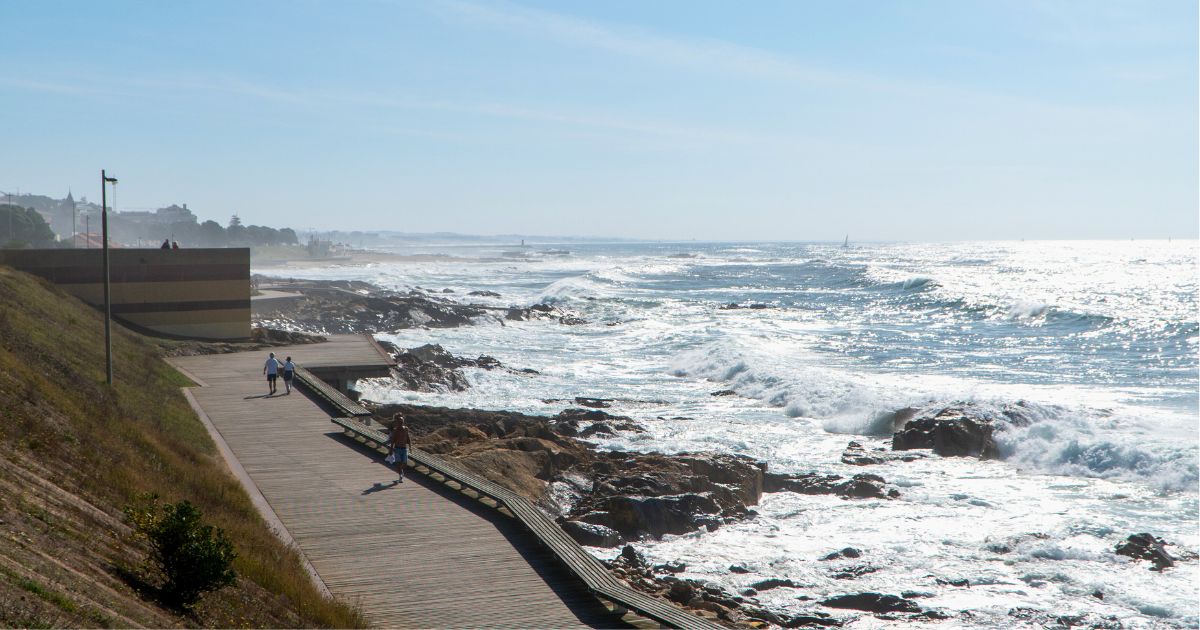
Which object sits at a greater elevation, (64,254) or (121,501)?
(64,254)

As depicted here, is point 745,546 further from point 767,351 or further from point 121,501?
point 767,351

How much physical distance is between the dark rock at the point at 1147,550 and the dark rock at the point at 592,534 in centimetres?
938

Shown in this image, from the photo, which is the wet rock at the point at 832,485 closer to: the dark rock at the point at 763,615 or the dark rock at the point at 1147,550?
the dark rock at the point at 1147,550

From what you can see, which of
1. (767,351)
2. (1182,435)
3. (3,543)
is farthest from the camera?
(767,351)

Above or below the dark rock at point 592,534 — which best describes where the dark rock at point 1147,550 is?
below

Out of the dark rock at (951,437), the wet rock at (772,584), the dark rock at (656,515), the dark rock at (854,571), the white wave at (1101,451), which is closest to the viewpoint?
the wet rock at (772,584)

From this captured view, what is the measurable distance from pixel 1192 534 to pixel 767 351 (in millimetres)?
26869

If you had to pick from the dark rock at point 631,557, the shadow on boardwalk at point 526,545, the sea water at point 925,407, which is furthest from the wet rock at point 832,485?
the shadow on boardwalk at point 526,545

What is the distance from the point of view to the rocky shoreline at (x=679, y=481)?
15234 mm

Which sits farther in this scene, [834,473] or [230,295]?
[230,295]

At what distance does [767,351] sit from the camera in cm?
4569

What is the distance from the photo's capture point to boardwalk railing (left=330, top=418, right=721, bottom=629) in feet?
37.5

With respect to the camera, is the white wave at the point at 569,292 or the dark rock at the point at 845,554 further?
the white wave at the point at 569,292

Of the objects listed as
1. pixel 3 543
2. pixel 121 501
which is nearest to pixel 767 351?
pixel 121 501
